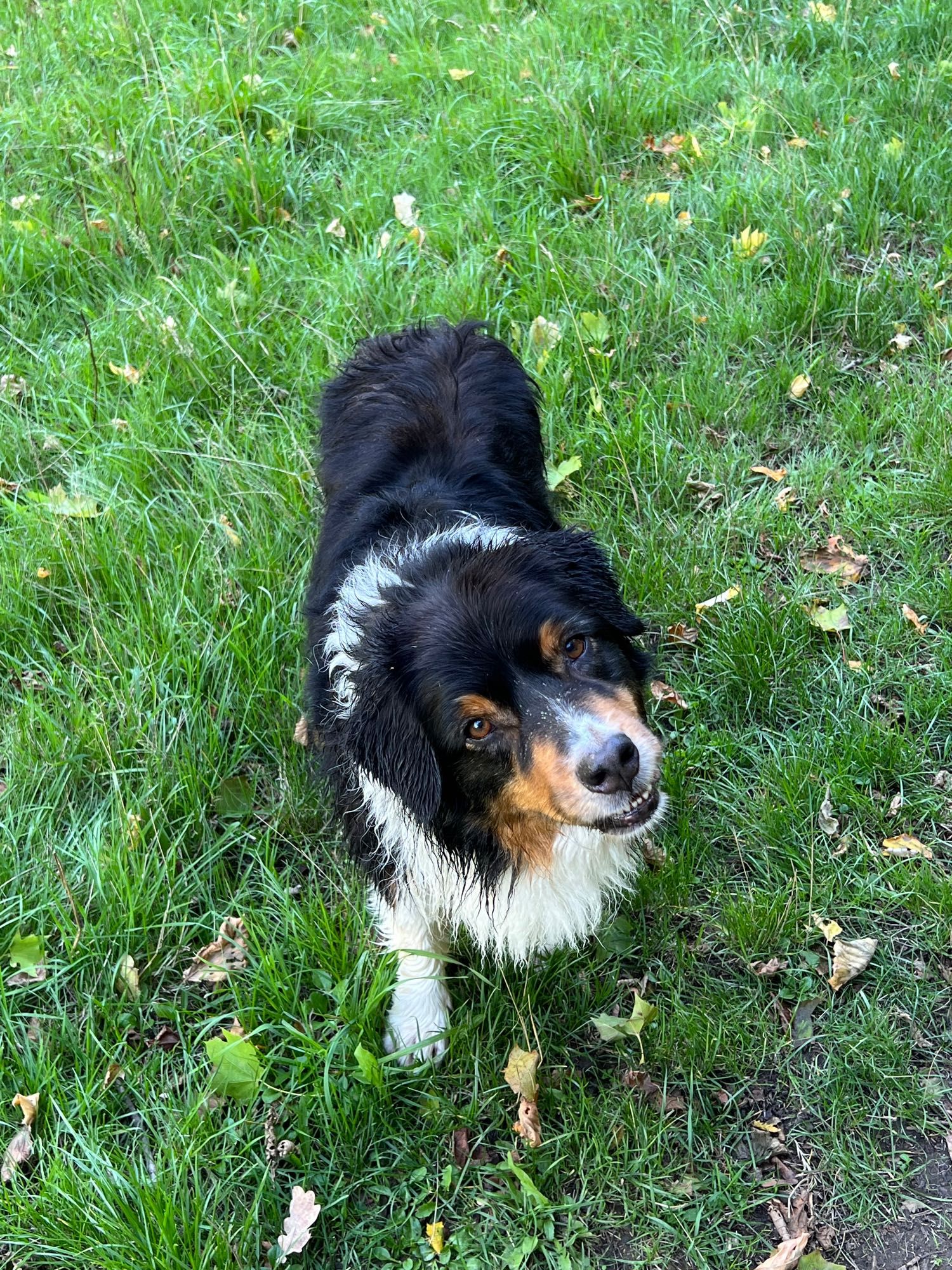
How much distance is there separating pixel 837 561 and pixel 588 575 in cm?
162

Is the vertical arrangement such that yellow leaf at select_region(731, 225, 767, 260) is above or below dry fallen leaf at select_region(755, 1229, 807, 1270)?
above

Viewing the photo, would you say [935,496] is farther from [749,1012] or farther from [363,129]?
[363,129]

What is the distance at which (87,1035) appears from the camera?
115 inches

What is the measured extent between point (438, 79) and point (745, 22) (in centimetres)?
170

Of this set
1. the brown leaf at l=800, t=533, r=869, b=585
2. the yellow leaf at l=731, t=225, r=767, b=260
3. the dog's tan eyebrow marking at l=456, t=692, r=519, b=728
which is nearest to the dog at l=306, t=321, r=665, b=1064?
the dog's tan eyebrow marking at l=456, t=692, r=519, b=728

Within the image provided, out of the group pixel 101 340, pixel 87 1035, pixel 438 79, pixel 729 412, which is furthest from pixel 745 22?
pixel 87 1035

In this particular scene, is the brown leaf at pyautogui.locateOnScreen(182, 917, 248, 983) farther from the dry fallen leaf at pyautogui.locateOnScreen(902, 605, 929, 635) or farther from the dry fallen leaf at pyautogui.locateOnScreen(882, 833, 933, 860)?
the dry fallen leaf at pyautogui.locateOnScreen(902, 605, 929, 635)

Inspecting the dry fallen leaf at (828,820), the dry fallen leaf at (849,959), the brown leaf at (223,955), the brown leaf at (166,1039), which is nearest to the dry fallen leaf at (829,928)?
the dry fallen leaf at (849,959)

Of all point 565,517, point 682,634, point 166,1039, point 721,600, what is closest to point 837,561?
point 721,600

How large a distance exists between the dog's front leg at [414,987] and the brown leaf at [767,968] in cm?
89

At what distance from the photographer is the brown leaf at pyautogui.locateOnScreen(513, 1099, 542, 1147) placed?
2.80 m

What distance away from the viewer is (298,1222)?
2.65m

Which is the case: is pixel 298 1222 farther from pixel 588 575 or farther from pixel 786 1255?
pixel 588 575

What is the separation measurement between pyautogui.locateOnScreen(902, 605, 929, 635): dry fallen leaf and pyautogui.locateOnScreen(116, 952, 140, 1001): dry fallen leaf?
2.75 metres
